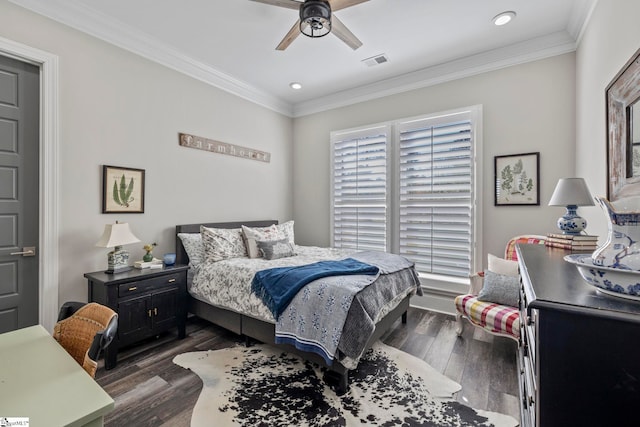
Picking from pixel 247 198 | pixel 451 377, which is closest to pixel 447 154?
pixel 451 377

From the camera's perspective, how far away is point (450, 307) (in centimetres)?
369

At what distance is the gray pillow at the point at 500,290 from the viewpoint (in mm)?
2637

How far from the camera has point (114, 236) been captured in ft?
8.66

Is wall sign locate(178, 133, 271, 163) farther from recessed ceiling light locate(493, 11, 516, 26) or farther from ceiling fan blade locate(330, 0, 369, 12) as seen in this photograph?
recessed ceiling light locate(493, 11, 516, 26)

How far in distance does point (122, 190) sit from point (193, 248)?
939mm

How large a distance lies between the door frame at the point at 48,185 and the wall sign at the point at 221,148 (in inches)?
47.3

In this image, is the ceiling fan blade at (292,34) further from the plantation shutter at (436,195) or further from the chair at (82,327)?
the chair at (82,327)

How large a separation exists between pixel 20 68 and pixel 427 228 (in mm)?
4435

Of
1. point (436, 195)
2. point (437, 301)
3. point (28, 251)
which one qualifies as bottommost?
point (437, 301)

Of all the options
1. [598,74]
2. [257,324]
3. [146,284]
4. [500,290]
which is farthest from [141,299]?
[598,74]

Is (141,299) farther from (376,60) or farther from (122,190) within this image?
(376,60)

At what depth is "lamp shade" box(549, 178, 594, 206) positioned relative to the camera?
192 centimetres

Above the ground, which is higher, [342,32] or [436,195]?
[342,32]

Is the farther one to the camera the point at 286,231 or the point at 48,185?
the point at 286,231
